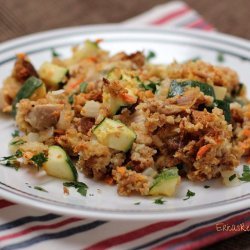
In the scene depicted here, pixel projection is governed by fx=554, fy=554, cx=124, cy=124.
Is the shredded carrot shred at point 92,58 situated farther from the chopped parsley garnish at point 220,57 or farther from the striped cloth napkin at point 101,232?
the striped cloth napkin at point 101,232

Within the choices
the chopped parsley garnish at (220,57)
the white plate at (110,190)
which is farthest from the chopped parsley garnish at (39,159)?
the chopped parsley garnish at (220,57)

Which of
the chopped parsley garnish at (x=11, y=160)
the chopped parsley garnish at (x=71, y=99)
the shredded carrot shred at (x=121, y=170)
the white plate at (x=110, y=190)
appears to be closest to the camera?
the white plate at (x=110, y=190)

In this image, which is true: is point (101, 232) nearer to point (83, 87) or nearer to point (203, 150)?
point (203, 150)

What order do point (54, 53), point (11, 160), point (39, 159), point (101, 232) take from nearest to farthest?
point (101, 232) → point (39, 159) → point (11, 160) → point (54, 53)

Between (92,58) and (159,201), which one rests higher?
(92,58)

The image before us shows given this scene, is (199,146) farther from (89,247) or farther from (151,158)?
(89,247)

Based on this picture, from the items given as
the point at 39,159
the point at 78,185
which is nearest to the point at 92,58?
the point at 39,159
